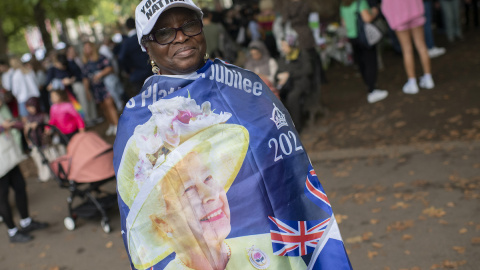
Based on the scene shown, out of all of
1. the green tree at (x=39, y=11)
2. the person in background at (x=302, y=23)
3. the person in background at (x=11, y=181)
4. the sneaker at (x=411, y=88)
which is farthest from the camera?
the green tree at (x=39, y=11)

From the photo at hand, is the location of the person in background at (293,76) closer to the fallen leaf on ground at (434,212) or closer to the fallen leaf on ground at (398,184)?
the fallen leaf on ground at (398,184)

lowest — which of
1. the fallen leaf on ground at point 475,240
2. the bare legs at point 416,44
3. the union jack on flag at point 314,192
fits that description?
the fallen leaf on ground at point 475,240

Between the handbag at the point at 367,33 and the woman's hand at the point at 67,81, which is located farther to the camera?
the woman's hand at the point at 67,81

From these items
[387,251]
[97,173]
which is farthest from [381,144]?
[97,173]

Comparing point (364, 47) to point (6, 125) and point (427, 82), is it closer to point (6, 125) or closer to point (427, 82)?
point (427, 82)

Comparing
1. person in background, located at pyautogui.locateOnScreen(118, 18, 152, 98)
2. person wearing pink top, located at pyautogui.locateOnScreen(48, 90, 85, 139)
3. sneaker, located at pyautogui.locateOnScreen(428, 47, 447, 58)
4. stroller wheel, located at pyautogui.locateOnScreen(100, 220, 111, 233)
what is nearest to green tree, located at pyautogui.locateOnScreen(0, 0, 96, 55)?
person in background, located at pyautogui.locateOnScreen(118, 18, 152, 98)

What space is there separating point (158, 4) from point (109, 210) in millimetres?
5916

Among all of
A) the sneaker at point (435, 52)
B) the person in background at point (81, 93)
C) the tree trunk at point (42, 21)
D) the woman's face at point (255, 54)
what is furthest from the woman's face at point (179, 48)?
the tree trunk at point (42, 21)

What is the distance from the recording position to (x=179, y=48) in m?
2.67

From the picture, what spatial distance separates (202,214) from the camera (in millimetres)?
2652

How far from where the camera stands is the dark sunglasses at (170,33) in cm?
267

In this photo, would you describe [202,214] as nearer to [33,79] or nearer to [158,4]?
[158,4]

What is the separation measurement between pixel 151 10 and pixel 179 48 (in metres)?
0.21

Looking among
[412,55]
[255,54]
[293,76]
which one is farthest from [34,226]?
[412,55]
